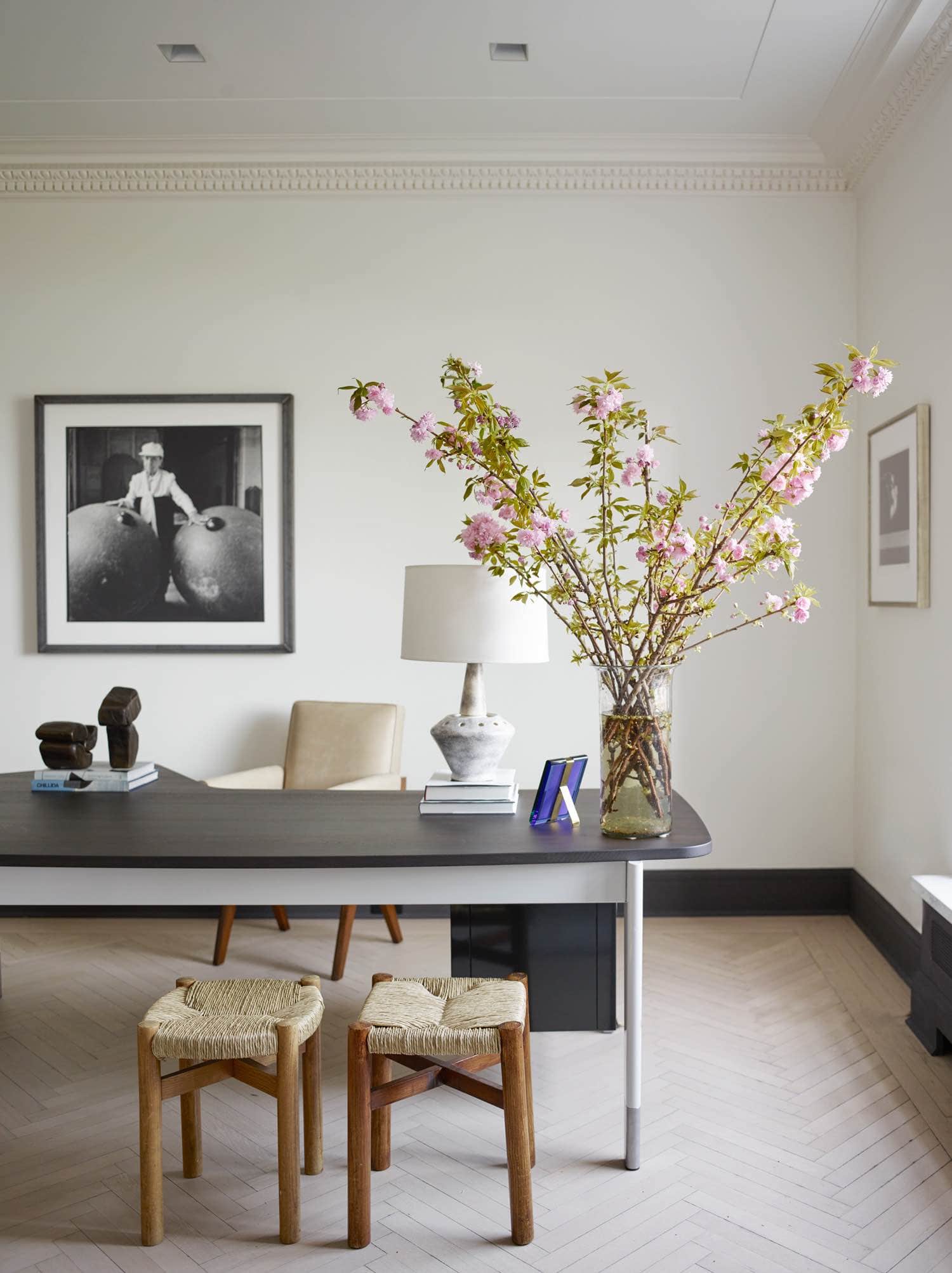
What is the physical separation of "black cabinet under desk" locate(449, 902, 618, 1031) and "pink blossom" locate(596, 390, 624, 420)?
147 centimetres

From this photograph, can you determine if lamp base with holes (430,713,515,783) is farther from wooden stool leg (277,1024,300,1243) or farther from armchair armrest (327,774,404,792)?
→ armchair armrest (327,774,404,792)

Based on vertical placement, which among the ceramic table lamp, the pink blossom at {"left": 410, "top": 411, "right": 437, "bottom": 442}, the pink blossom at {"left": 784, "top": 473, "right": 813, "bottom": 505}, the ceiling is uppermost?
the ceiling

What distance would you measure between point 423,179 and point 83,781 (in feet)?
9.44

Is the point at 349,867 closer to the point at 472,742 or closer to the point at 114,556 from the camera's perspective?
the point at 472,742

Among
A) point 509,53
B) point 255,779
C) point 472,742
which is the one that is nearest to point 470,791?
point 472,742

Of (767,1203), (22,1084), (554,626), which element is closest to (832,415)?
(767,1203)

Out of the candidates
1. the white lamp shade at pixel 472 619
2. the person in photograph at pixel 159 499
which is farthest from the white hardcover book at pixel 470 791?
the person in photograph at pixel 159 499

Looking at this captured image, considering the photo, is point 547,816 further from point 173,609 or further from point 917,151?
point 917,151

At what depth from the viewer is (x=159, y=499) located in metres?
4.60

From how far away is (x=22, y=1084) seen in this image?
10.0ft

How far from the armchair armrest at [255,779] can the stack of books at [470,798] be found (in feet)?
4.76

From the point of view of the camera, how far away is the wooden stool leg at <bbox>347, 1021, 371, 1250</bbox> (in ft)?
7.36

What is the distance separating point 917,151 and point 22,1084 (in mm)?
4174

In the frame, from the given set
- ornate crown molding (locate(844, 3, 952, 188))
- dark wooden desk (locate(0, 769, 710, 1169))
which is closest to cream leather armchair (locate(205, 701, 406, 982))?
dark wooden desk (locate(0, 769, 710, 1169))
